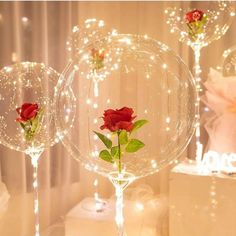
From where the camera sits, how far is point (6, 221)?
1.96 m

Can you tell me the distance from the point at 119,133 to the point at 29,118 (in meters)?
0.47

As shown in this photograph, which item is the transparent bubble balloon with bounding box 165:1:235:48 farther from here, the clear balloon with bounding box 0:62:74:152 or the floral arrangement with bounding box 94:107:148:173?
Result: the floral arrangement with bounding box 94:107:148:173

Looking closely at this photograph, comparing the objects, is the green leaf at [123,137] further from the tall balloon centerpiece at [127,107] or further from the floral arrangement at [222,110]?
the floral arrangement at [222,110]

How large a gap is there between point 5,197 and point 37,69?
756 millimetres

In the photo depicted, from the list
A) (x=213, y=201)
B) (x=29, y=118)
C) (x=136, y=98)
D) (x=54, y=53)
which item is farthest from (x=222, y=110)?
(x=54, y=53)

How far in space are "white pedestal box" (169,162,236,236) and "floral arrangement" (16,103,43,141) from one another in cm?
59

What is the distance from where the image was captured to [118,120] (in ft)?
3.21

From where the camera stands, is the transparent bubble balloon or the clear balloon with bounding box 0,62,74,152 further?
the transparent bubble balloon

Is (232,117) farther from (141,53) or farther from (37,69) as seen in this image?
(37,69)

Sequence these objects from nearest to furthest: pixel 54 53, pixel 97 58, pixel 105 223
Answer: pixel 97 58
pixel 105 223
pixel 54 53

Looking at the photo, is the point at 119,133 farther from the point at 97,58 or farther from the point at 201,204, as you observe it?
the point at 201,204

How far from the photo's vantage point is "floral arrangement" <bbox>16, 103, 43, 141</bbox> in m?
1.33

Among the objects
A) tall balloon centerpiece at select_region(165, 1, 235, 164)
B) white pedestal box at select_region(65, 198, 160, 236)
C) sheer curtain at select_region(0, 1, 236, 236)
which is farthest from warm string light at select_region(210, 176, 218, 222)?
sheer curtain at select_region(0, 1, 236, 236)

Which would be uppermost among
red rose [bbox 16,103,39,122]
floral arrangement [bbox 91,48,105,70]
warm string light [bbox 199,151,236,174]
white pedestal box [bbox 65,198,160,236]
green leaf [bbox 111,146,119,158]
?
floral arrangement [bbox 91,48,105,70]
